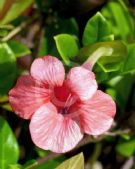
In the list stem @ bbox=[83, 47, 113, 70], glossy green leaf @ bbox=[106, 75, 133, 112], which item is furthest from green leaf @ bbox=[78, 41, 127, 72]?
glossy green leaf @ bbox=[106, 75, 133, 112]

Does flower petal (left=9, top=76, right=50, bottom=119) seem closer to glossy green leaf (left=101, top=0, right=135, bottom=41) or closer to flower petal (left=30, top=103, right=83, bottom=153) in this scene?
flower petal (left=30, top=103, right=83, bottom=153)

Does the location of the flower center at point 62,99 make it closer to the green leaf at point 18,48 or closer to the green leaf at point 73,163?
the green leaf at point 73,163

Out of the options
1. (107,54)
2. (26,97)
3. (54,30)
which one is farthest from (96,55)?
Answer: (54,30)

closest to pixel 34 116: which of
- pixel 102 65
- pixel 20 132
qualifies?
pixel 102 65

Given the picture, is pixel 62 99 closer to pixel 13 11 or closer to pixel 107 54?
pixel 107 54

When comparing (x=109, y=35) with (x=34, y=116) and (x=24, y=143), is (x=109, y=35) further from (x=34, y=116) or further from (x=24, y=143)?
(x=24, y=143)

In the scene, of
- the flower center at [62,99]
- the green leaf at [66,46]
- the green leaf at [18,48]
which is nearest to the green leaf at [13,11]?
the green leaf at [18,48]
